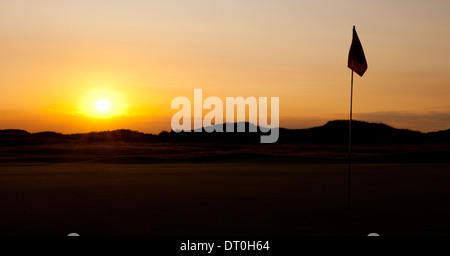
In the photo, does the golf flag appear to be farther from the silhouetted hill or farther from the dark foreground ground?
the silhouetted hill

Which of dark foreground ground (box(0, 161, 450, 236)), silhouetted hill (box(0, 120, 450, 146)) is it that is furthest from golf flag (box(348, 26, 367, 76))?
silhouetted hill (box(0, 120, 450, 146))

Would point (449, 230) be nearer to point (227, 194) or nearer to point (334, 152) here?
point (227, 194)

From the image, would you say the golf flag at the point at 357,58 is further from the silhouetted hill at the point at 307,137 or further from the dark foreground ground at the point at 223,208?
the silhouetted hill at the point at 307,137

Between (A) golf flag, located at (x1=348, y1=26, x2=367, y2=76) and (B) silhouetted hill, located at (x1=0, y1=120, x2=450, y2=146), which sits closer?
(A) golf flag, located at (x1=348, y1=26, x2=367, y2=76)

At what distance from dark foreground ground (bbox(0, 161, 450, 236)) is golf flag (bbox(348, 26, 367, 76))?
12.4 ft

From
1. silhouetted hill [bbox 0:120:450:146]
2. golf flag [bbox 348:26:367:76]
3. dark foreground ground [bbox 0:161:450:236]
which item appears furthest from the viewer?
silhouetted hill [bbox 0:120:450:146]

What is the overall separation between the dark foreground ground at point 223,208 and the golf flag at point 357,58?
3.79 metres

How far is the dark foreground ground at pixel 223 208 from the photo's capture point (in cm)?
1065

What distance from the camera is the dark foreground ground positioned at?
10648 mm

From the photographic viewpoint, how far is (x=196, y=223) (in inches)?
439

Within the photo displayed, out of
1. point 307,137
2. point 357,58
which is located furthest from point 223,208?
point 307,137

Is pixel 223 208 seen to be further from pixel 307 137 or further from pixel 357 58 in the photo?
pixel 307 137
